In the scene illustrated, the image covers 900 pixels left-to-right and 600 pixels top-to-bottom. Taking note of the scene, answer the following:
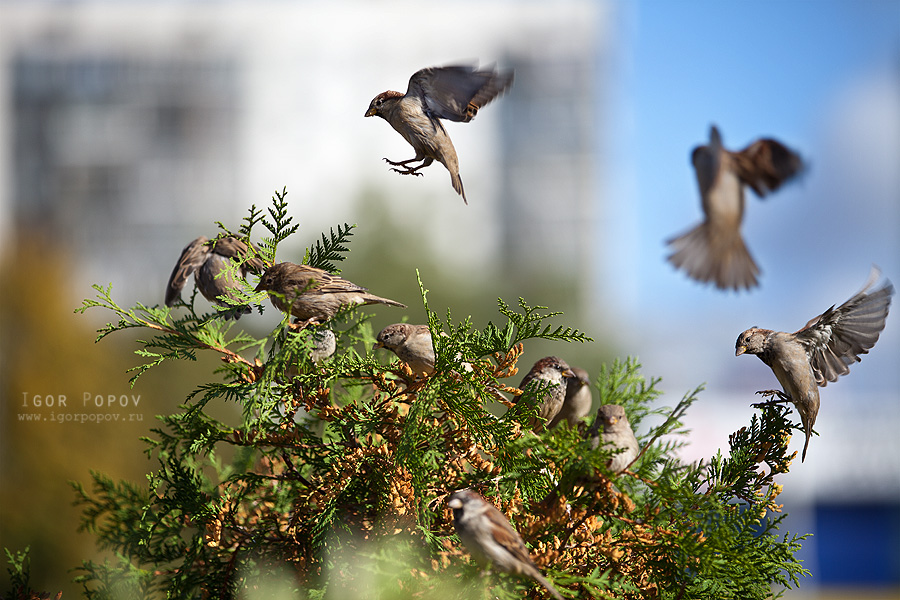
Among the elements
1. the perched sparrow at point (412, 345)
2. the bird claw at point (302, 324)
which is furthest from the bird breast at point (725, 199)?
the bird claw at point (302, 324)

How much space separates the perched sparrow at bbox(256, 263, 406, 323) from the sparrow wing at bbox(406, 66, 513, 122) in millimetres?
459

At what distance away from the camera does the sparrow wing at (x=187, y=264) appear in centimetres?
199

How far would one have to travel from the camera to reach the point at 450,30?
3241 cm

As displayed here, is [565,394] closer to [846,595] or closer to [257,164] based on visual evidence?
[846,595]

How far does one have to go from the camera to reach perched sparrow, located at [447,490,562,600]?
52.7 inches

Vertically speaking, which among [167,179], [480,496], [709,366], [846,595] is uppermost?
[167,179]

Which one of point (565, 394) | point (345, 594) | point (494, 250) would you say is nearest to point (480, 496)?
point (345, 594)

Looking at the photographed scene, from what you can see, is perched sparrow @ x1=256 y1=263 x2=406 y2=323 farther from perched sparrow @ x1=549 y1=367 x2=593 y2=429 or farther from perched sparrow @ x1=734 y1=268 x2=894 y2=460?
perched sparrow @ x1=734 y1=268 x2=894 y2=460

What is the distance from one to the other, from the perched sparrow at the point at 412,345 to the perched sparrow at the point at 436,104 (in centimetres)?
35

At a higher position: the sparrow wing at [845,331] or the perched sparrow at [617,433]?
the sparrow wing at [845,331]

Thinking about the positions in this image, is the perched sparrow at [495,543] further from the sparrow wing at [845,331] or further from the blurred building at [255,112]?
the blurred building at [255,112]

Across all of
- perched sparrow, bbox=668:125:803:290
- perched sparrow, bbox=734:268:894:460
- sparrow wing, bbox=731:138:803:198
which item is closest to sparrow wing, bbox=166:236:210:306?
perched sparrow, bbox=734:268:894:460

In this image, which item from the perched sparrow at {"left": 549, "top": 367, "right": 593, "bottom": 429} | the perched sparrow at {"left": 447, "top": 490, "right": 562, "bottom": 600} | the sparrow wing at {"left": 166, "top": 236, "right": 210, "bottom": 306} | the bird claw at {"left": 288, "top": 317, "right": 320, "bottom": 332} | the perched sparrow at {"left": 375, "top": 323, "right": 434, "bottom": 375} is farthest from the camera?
the perched sparrow at {"left": 549, "top": 367, "right": 593, "bottom": 429}

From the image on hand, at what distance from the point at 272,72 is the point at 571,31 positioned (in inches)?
511
